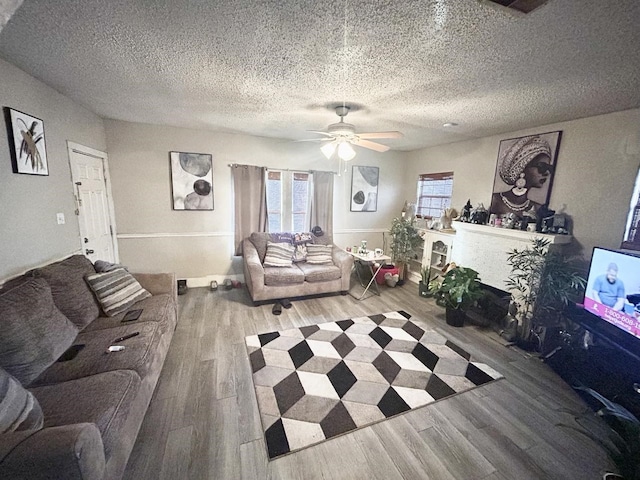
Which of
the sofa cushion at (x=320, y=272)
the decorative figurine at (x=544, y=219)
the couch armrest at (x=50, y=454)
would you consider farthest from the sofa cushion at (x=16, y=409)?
the decorative figurine at (x=544, y=219)

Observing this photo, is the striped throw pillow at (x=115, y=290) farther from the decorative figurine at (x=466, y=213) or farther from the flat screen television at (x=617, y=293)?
the decorative figurine at (x=466, y=213)

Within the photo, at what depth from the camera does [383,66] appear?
1708 millimetres

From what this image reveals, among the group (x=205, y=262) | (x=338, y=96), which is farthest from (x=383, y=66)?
(x=205, y=262)

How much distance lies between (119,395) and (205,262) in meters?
2.94

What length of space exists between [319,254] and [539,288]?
2.68 meters

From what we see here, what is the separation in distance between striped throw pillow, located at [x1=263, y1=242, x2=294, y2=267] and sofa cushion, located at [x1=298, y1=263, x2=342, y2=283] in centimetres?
25

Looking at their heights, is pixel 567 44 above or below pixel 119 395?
above

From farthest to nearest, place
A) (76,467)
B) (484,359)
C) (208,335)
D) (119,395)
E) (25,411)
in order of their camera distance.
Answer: (208,335)
(484,359)
(119,395)
(25,411)
(76,467)

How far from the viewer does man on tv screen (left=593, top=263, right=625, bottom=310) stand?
1.96 m

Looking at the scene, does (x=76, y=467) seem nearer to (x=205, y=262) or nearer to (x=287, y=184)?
(x=205, y=262)

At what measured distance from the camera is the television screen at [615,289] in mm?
1853

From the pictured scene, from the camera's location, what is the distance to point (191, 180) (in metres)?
3.79

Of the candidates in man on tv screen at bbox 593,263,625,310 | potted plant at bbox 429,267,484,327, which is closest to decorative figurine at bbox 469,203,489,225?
potted plant at bbox 429,267,484,327

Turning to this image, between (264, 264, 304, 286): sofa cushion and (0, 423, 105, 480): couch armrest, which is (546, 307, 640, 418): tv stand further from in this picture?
(0, 423, 105, 480): couch armrest
